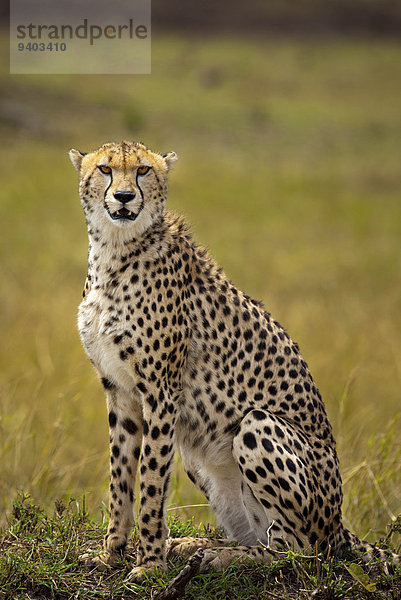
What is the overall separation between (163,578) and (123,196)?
1.62 metres

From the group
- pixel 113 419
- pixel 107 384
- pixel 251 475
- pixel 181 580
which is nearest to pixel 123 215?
pixel 107 384

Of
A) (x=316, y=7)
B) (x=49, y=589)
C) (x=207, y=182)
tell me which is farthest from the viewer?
(x=316, y=7)

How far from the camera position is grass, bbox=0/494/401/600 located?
3.20 meters

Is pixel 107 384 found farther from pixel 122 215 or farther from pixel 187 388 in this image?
pixel 122 215

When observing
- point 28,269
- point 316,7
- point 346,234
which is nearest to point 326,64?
point 316,7

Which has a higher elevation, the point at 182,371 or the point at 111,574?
the point at 182,371

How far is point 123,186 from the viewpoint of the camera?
338cm

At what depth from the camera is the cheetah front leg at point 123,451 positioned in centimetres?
373

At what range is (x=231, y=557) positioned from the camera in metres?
3.52

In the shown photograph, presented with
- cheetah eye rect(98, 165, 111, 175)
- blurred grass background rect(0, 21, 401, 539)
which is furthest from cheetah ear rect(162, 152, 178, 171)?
blurred grass background rect(0, 21, 401, 539)

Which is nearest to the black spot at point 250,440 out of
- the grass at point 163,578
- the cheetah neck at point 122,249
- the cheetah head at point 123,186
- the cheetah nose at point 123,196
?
the grass at point 163,578

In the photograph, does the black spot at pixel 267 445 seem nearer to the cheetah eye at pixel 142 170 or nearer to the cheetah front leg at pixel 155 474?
the cheetah front leg at pixel 155 474

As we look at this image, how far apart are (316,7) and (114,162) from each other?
58.1 meters

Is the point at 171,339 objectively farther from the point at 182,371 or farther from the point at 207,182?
the point at 207,182
